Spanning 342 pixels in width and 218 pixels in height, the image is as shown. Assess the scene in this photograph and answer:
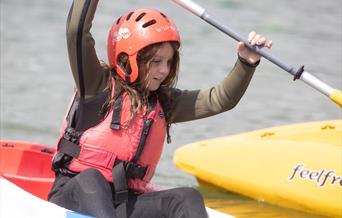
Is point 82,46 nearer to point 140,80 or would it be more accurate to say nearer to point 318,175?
point 140,80

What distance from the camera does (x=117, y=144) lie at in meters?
3.32

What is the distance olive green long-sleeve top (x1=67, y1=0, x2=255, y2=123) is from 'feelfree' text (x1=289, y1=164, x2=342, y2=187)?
1078mm

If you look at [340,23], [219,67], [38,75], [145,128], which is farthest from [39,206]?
[340,23]

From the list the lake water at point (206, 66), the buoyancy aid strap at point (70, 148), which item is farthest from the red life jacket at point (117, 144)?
the lake water at point (206, 66)

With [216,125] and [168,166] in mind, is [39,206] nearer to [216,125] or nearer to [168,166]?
[168,166]

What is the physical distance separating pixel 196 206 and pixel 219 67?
13.5ft

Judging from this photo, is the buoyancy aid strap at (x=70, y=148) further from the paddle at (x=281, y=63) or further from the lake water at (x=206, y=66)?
the lake water at (x=206, y=66)

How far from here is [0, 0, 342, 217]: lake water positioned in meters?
5.66

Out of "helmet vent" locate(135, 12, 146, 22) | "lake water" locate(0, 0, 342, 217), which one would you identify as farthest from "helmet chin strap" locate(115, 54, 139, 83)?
"lake water" locate(0, 0, 342, 217)

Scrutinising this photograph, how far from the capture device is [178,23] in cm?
862

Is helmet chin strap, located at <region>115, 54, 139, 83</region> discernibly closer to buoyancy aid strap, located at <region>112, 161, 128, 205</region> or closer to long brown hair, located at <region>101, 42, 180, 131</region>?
long brown hair, located at <region>101, 42, 180, 131</region>

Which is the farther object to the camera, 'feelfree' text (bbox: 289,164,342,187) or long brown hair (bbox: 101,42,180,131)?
'feelfree' text (bbox: 289,164,342,187)

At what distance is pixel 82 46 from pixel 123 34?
145 mm

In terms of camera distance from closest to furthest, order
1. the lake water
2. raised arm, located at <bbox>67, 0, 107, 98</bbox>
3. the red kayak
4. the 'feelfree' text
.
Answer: raised arm, located at <bbox>67, 0, 107, 98</bbox> → the red kayak → the 'feelfree' text → the lake water
